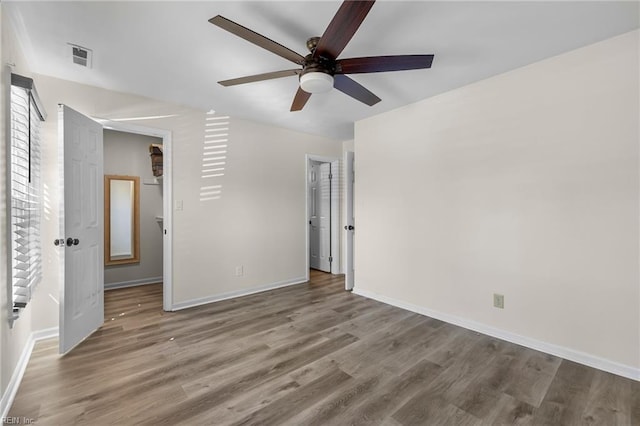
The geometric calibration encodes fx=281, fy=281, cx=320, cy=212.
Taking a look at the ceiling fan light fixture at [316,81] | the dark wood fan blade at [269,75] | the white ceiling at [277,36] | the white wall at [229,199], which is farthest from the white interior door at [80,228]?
the ceiling fan light fixture at [316,81]

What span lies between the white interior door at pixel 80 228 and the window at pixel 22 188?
0.19 metres

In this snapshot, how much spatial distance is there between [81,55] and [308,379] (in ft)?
9.90

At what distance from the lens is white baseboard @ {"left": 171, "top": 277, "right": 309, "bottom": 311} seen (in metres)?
3.33

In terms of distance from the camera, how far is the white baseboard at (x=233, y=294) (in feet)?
10.9

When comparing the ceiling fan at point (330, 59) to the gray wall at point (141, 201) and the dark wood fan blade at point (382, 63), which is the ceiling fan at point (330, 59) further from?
the gray wall at point (141, 201)

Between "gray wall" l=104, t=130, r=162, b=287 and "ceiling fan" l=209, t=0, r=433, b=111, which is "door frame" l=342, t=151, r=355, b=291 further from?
"gray wall" l=104, t=130, r=162, b=287

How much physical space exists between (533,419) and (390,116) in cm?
305

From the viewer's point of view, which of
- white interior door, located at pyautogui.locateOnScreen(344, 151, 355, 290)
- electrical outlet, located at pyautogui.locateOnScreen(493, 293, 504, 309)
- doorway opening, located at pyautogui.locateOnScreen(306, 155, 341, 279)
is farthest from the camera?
doorway opening, located at pyautogui.locateOnScreen(306, 155, 341, 279)

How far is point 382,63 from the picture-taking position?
5.95 feet

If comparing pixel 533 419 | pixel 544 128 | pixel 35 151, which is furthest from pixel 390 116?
pixel 35 151

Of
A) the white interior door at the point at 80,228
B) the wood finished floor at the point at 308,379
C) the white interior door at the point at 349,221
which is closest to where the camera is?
the wood finished floor at the point at 308,379

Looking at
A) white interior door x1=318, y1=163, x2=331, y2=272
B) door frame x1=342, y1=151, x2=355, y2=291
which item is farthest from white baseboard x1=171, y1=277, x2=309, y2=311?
white interior door x1=318, y1=163, x2=331, y2=272

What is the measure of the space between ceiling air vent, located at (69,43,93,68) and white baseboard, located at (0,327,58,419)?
2.30 m

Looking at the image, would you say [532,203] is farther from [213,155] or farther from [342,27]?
[213,155]
